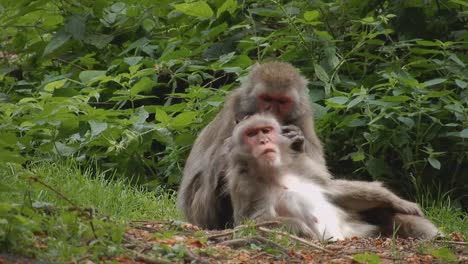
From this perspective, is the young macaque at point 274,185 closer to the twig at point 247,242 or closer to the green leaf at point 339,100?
the twig at point 247,242

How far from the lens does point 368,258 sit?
216 inches

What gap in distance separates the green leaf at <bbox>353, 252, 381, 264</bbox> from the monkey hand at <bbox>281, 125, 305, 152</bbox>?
1.86 metres

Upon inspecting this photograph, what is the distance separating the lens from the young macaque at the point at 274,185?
22.8 feet

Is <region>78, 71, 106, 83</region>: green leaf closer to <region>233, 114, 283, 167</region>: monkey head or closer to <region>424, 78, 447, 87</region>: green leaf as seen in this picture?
<region>424, 78, 447, 87</region>: green leaf

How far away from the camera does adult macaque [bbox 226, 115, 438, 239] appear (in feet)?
22.8

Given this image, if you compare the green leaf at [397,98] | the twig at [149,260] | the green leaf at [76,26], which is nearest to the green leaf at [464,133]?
the green leaf at [397,98]

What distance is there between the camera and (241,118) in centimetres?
770

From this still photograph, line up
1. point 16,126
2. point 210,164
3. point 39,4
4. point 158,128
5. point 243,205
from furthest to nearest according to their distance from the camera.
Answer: point 39,4, point 158,128, point 16,126, point 210,164, point 243,205

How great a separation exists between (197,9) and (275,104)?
10.1 ft

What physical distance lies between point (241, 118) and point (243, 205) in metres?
0.91

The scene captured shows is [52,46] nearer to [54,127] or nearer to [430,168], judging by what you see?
[54,127]

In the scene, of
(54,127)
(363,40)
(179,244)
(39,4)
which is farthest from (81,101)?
(179,244)

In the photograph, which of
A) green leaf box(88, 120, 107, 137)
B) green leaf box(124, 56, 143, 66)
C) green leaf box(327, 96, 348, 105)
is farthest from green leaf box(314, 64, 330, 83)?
green leaf box(88, 120, 107, 137)

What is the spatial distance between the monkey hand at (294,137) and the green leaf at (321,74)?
250cm
